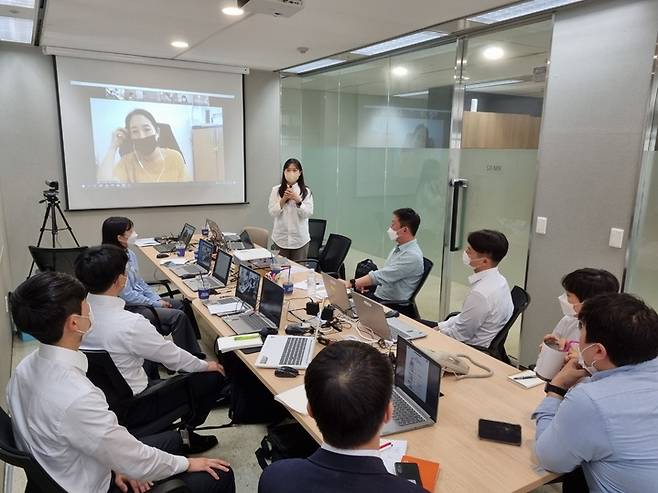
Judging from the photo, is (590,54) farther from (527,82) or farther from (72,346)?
(72,346)

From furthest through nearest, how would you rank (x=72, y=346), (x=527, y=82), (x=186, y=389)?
(x=527, y=82), (x=186, y=389), (x=72, y=346)

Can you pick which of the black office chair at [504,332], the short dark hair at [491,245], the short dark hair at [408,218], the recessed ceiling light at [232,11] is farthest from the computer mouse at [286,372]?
the recessed ceiling light at [232,11]

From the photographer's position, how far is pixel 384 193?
5223 mm

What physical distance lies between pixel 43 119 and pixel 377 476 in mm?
5605

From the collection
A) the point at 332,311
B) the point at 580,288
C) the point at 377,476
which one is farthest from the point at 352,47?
the point at 377,476

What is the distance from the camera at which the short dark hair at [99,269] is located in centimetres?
221

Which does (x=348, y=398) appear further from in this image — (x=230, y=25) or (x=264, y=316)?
(x=230, y=25)

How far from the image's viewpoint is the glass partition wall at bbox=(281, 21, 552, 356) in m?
3.68

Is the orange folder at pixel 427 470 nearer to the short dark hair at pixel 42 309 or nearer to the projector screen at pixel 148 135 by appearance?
the short dark hair at pixel 42 309

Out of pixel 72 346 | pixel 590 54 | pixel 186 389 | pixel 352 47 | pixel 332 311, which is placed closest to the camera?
pixel 72 346

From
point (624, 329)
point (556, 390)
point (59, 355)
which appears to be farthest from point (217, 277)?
point (624, 329)

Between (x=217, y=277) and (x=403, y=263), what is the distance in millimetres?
1540

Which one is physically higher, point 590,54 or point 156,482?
point 590,54

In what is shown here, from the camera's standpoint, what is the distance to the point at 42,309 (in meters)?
1.47
